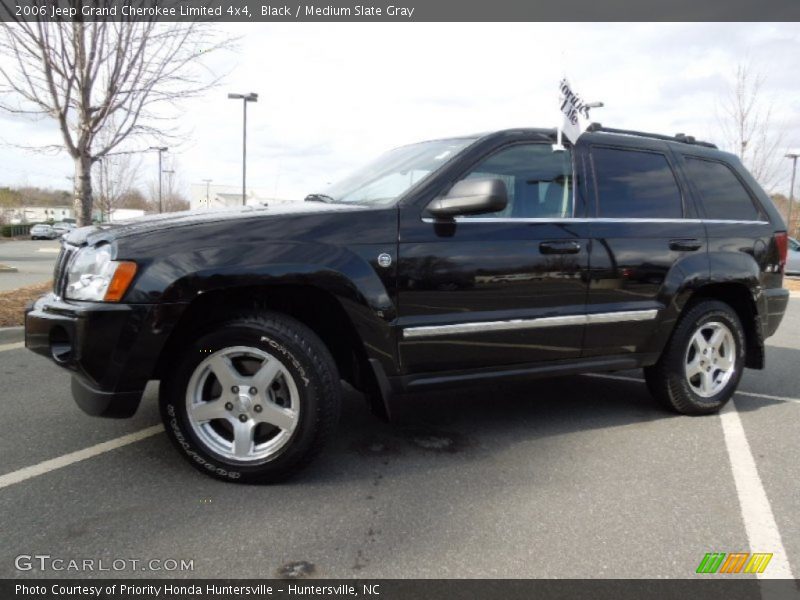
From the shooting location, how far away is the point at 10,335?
5977mm

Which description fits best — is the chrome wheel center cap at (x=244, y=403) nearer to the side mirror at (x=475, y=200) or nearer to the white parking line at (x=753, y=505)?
the side mirror at (x=475, y=200)

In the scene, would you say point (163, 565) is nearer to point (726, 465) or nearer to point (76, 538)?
point (76, 538)

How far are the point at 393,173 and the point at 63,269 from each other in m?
1.91

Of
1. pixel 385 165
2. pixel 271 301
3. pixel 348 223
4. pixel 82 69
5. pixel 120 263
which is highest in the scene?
pixel 82 69

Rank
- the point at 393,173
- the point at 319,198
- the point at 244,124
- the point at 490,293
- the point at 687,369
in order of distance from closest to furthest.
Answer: the point at 490,293
the point at 393,173
the point at 319,198
the point at 687,369
the point at 244,124

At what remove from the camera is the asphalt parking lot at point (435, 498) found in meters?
2.42

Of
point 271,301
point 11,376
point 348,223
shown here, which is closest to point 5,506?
point 271,301

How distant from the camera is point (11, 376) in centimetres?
476

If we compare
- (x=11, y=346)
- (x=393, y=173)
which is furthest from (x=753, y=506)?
(x=11, y=346)

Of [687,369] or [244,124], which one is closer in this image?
[687,369]

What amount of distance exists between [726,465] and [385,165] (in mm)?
2727

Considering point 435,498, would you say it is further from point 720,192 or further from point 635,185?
point 720,192

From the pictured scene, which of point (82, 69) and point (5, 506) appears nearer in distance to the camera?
point (5, 506)

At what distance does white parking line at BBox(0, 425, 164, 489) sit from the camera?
2.99 m
